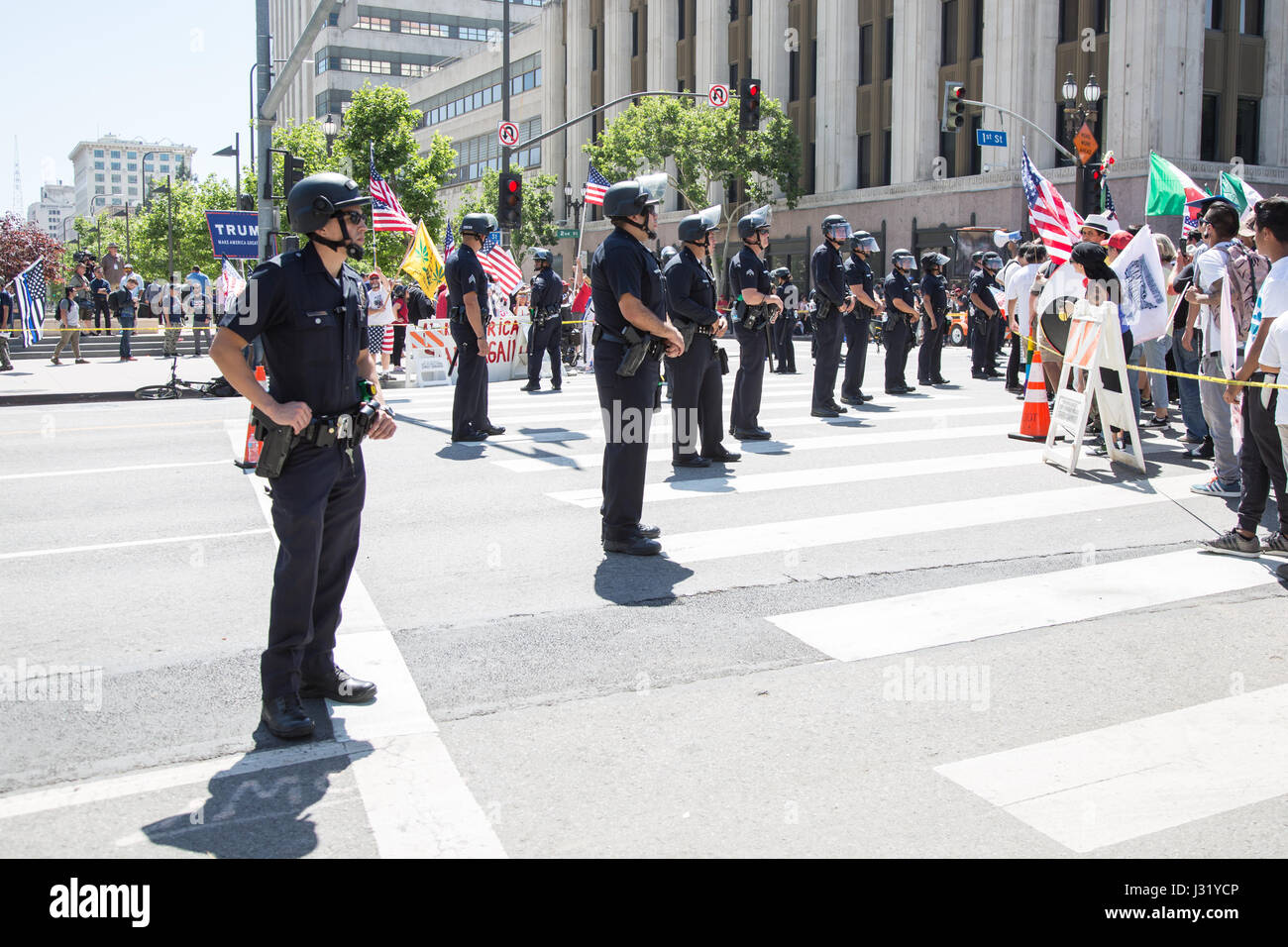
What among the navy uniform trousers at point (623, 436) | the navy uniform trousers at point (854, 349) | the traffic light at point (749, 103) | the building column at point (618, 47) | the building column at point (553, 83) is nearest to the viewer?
the navy uniform trousers at point (623, 436)

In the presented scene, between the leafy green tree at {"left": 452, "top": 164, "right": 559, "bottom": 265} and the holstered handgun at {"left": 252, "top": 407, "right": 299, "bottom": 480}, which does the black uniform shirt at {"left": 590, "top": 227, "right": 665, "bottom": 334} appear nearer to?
the holstered handgun at {"left": 252, "top": 407, "right": 299, "bottom": 480}

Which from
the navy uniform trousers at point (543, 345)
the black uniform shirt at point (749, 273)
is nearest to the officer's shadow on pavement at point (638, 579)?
the black uniform shirt at point (749, 273)

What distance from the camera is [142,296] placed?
4047cm

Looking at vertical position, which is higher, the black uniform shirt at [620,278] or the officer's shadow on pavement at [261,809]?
the black uniform shirt at [620,278]

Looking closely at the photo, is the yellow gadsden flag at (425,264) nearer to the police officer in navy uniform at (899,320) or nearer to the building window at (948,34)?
the police officer in navy uniform at (899,320)

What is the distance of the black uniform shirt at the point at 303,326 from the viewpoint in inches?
164

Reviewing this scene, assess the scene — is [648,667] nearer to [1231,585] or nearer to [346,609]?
[346,609]

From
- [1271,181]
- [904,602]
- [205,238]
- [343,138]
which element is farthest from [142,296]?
[904,602]

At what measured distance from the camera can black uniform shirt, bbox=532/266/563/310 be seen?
53.2ft

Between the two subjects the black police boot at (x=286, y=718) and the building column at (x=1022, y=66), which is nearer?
the black police boot at (x=286, y=718)

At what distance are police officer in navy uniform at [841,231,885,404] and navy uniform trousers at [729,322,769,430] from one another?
2.55 meters

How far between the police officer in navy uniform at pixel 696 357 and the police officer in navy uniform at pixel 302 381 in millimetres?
4439

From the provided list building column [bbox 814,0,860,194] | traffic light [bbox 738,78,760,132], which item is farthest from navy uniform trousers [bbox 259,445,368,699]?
building column [bbox 814,0,860,194]
